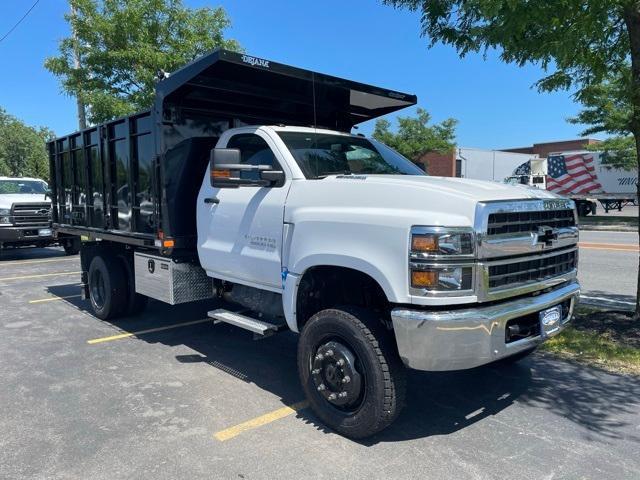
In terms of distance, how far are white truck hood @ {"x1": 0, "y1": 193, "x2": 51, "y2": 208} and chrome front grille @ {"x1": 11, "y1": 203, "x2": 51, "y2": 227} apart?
193 millimetres

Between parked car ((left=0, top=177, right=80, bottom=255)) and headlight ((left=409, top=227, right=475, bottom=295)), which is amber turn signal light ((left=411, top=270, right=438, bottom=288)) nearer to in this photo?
headlight ((left=409, top=227, right=475, bottom=295))

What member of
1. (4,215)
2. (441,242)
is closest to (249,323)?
(441,242)

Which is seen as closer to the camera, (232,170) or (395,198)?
(395,198)

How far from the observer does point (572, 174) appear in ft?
106

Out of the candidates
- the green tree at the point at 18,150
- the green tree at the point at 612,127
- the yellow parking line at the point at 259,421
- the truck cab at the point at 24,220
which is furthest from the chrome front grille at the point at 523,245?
the green tree at the point at 18,150

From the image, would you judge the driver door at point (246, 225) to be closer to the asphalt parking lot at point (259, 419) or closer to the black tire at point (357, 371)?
the black tire at point (357, 371)

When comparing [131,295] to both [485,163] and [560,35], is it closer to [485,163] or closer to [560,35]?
[560,35]

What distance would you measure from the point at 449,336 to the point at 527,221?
3.60 feet

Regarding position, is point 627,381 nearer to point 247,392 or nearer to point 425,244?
point 425,244

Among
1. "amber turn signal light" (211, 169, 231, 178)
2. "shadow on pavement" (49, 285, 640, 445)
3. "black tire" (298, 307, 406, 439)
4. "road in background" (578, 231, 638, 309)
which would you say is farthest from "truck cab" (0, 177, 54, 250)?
"road in background" (578, 231, 638, 309)

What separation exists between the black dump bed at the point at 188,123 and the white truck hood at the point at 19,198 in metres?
8.35

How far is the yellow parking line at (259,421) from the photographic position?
3773 mm

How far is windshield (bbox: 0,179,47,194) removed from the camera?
15280 mm

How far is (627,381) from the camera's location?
4.77 metres
